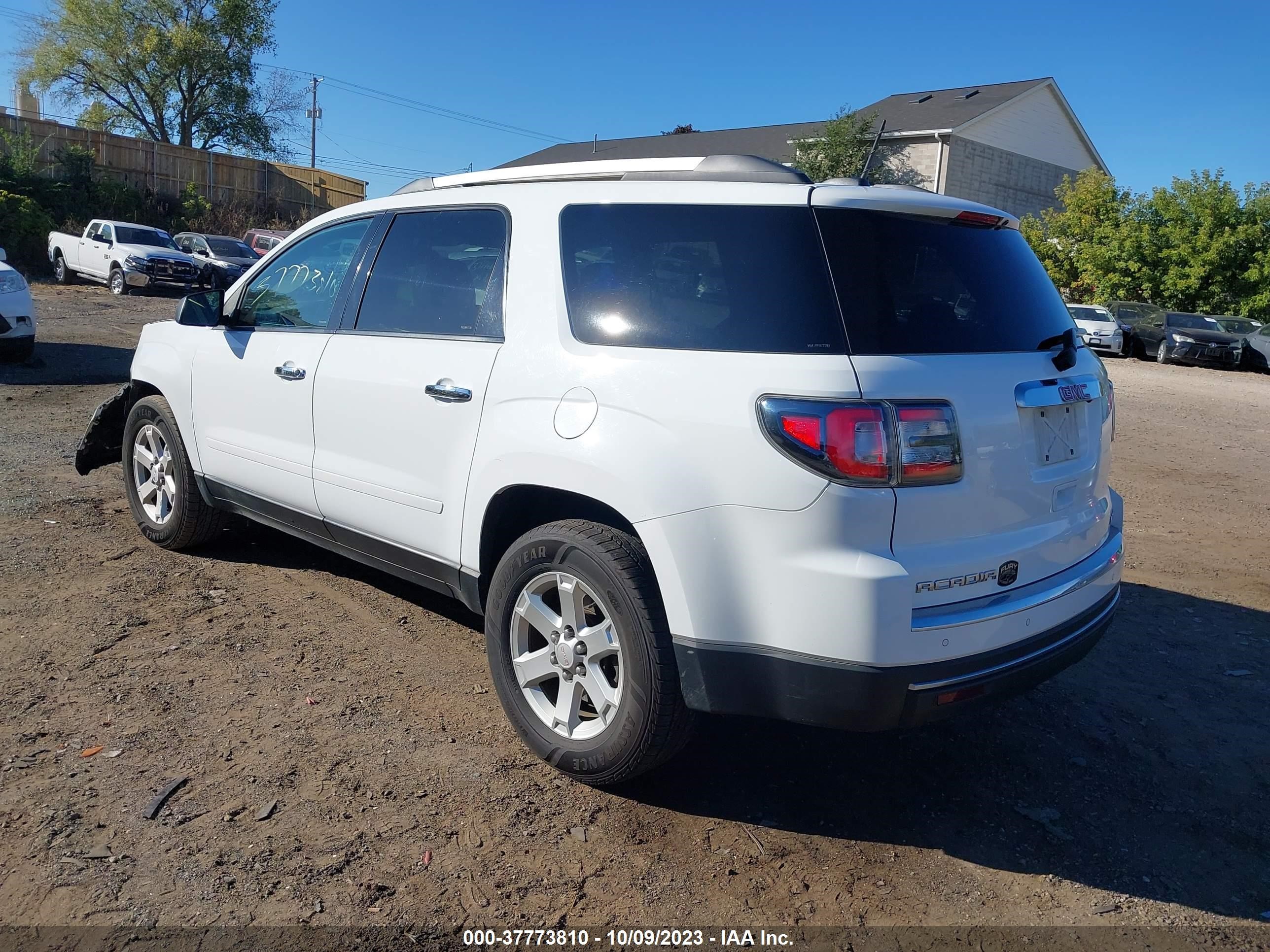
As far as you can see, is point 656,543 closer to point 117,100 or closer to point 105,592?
point 105,592

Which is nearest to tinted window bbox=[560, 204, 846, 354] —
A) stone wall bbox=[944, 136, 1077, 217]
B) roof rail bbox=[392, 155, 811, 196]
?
A: roof rail bbox=[392, 155, 811, 196]

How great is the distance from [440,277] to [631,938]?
2.53 metres

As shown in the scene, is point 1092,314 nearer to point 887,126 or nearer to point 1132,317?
point 1132,317

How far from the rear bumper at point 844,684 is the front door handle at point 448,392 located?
125 cm

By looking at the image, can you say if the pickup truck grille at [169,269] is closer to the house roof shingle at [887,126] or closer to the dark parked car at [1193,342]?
the house roof shingle at [887,126]

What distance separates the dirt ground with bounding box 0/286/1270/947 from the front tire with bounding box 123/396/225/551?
0.19 meters

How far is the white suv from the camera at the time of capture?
9.04 ft

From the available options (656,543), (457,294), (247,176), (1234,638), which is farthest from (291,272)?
(247,176)

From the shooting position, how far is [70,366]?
12359 millimetres

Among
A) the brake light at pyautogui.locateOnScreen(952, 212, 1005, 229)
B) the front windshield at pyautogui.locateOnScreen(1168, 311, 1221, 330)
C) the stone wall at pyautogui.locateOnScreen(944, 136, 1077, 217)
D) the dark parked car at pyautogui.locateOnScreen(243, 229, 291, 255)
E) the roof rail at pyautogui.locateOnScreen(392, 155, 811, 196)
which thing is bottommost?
the brake light at pyautogui.locateOnScreen(952, 212, 1005, 229)

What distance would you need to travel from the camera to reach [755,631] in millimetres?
2848

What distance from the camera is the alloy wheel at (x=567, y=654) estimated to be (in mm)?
3203

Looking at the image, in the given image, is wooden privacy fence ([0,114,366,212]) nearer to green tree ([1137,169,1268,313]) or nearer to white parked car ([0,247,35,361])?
white parked car ([0,247,35,361])

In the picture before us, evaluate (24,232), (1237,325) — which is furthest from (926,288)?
(24,232)
